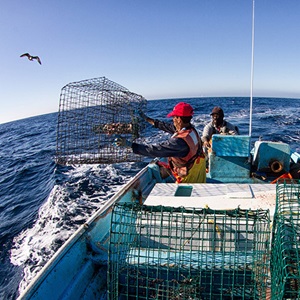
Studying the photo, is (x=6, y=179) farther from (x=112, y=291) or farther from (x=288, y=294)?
(x=288, y=294)

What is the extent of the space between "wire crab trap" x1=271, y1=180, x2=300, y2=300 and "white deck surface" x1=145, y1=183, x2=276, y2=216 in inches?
12.7

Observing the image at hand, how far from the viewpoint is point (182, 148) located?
11.5ft

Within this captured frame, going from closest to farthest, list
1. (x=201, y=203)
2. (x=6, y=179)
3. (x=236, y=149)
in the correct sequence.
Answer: (x=201, y=203)
(x=236, y=149)
(x=6, y=179)

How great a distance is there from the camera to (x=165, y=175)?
5844 mm

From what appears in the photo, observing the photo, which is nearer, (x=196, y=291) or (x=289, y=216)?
(x=289, y=216)

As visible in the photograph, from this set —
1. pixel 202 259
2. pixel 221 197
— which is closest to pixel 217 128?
pixel 221 197

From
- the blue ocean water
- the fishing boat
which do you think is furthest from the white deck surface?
the blue ocean water

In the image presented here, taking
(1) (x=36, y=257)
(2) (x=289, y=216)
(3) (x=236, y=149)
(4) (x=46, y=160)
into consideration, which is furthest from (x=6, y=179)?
(2) (x=289, y=216)

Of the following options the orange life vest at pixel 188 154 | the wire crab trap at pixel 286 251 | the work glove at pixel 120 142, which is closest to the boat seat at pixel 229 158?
the orange life vest at pixel 188 154

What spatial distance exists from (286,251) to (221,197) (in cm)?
111

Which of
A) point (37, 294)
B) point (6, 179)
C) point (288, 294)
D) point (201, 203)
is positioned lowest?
point (6, 179)

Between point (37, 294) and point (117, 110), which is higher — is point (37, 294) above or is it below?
below

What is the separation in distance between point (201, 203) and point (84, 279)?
A: 138 centimetres

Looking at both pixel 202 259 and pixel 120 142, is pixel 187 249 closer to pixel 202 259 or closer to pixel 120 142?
pixel 202 259
